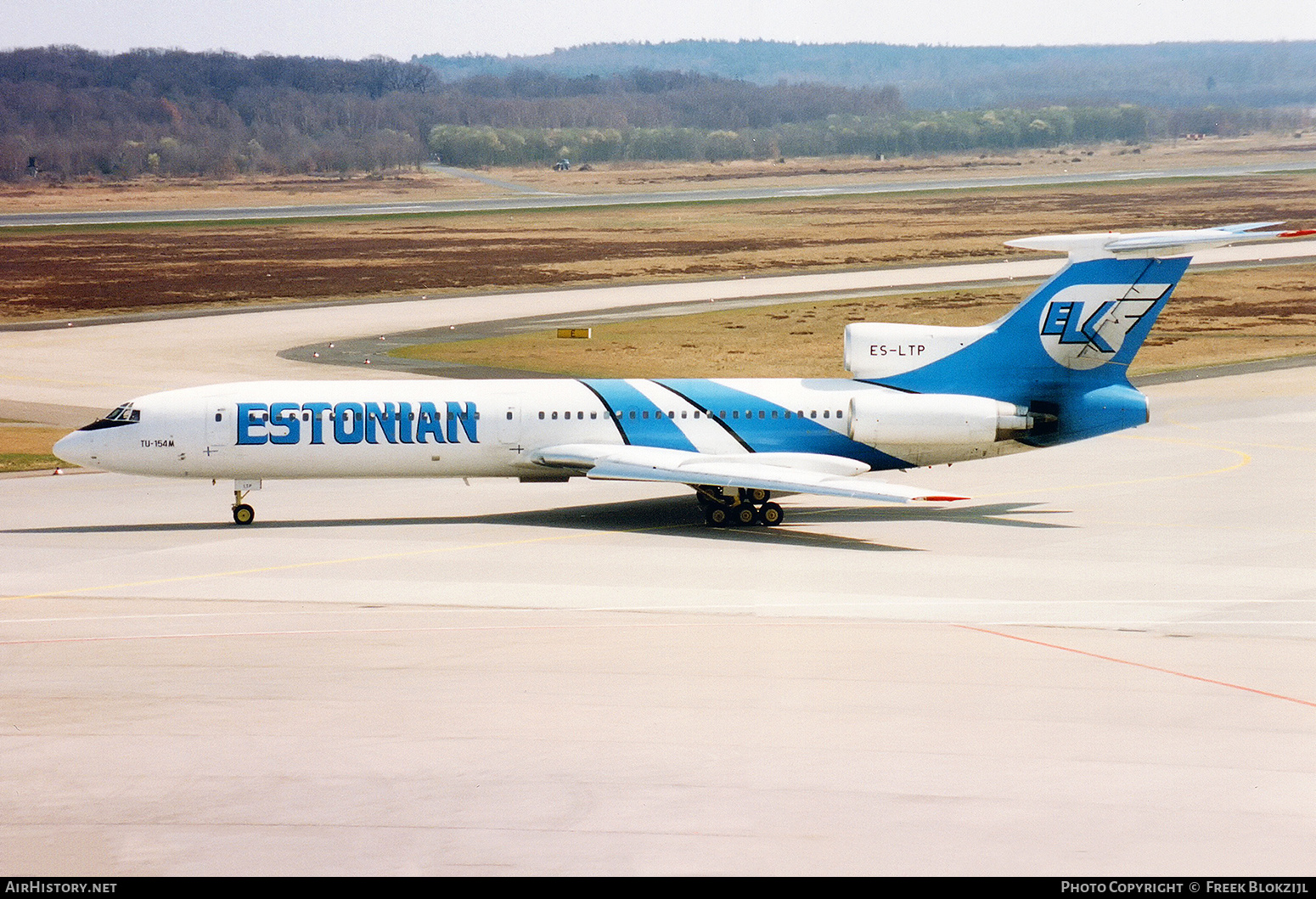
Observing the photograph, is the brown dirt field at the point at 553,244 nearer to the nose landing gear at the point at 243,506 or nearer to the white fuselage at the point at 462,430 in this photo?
the white fuselage at the point at 462,430

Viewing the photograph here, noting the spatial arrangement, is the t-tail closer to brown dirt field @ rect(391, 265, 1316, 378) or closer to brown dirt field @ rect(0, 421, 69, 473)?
brown dirt field @ rect(391, 265, 1316, 378)

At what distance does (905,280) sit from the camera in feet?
296

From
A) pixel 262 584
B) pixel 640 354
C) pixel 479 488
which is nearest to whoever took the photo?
pixel 262 584

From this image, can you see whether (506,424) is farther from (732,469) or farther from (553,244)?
(553,244)

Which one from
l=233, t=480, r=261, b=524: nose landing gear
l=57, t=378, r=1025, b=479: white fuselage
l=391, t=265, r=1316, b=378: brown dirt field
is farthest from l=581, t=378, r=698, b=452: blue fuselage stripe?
l=391, t=265, r=1316, b=378: brown dirt field

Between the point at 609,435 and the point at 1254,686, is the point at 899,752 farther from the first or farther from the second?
the point at 609,435

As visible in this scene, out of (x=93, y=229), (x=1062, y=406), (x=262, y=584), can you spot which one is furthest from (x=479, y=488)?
(x=93, y=229)

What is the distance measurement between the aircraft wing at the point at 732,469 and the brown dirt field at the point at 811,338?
71.0 ft

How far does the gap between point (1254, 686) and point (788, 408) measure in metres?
17.6

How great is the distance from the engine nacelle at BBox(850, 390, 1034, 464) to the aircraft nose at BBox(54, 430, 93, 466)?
772 inches

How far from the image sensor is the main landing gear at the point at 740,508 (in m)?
37.0

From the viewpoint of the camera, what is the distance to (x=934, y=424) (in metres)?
37.1

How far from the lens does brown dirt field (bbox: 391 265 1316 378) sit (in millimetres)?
62781

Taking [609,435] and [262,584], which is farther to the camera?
[609,435]
